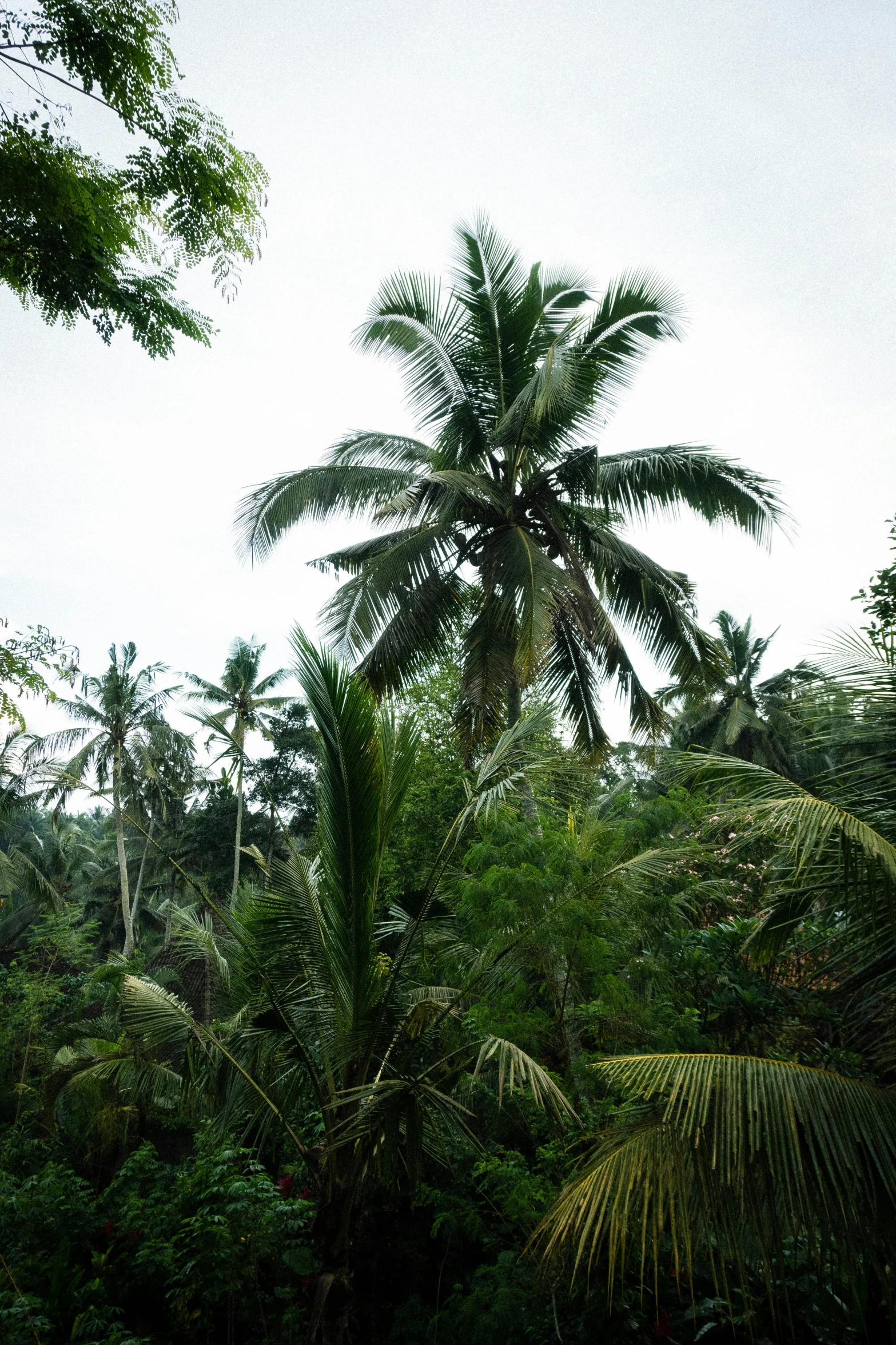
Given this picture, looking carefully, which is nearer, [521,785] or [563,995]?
[563,995]

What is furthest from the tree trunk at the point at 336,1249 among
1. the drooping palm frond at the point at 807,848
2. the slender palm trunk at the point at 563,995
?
the drooping palm frond at the point at 807,848

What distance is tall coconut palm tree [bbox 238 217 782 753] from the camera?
354 inches

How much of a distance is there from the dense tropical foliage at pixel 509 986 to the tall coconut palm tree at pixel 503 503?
0.14 feet

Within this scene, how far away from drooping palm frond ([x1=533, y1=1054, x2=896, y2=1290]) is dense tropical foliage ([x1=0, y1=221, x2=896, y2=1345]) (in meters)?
0.02

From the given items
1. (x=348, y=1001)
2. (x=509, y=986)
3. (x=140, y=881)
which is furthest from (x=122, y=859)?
(x=348, y=1001)

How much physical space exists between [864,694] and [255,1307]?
7.07 meters

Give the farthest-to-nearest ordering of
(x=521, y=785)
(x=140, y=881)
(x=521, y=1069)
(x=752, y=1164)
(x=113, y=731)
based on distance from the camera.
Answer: (x=140, y=881)
(x=113, y=731)
(x=521, y=785)
(x=521, y=1069)
(x=752, y=1164)

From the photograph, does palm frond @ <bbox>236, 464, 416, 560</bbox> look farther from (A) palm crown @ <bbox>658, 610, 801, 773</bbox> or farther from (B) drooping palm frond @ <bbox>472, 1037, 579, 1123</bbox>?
(A) palm crown @ <bbox>658, 610, 801, 773</bbox>

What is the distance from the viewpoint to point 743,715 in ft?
70.2

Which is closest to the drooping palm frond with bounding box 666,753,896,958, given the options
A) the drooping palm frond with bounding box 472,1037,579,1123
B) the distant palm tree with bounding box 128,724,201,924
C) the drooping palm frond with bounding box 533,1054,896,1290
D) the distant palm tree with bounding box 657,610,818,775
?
the drooping palm frond with bounding box 533,1054,896,1290

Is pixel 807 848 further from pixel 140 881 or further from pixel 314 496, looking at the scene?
pixel 140 881

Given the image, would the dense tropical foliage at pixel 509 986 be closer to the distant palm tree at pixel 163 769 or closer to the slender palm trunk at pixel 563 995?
the slender palm trunk at pixel 563 995

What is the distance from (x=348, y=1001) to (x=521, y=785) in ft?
13.6

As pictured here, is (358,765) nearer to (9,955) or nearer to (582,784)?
(582,784)
